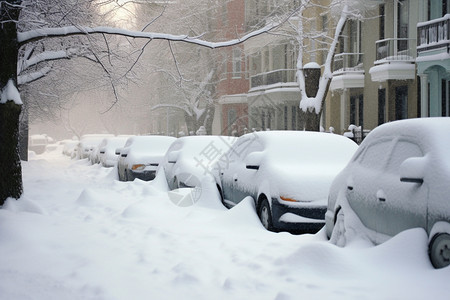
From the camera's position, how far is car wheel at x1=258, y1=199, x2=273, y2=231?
8.70 m

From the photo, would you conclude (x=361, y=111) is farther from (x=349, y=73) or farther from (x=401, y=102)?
(x=401, y=102)

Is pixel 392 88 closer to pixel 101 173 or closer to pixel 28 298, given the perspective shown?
pixel 101 173

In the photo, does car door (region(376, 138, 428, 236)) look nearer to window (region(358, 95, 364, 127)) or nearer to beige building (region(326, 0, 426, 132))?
beige building (region(326, 0, 426, 132))

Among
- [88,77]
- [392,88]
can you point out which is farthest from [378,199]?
[392,88]

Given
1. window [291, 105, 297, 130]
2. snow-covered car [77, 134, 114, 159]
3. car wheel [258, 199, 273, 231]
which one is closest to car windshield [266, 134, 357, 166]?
car wheel [258, 199, 273, 231]

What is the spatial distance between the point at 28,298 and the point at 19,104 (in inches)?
215

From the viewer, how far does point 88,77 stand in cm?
1997

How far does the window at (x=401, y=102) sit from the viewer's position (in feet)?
83.6

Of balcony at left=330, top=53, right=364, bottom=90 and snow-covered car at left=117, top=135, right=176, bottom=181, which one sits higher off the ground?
balcony at left=330, top=53, right=364, bottom=90

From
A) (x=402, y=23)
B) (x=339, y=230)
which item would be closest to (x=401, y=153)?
(x=339, y=230)

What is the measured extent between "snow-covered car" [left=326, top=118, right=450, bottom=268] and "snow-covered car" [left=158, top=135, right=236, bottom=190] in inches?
214

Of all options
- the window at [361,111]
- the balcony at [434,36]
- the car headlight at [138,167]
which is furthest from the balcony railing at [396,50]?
the car headlight at [138,167]

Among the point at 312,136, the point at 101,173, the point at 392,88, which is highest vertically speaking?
the point at 392,88

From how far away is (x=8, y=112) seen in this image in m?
9.77
